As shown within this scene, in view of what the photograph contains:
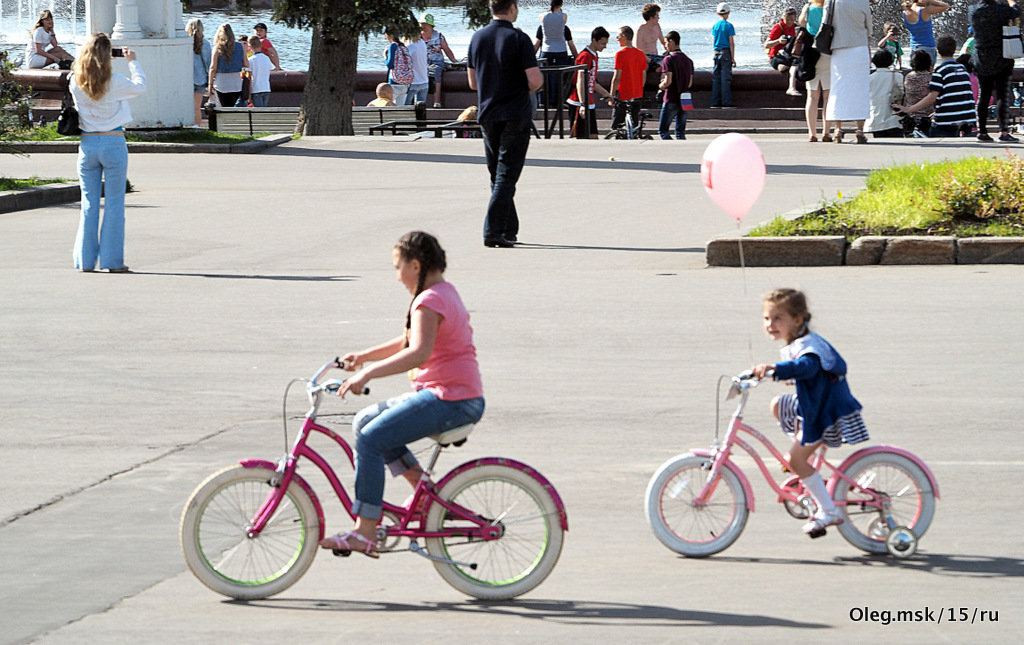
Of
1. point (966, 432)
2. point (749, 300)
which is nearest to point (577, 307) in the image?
point (749, 300)

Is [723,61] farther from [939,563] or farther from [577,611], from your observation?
[577,611]

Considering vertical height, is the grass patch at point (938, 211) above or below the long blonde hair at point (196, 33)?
below

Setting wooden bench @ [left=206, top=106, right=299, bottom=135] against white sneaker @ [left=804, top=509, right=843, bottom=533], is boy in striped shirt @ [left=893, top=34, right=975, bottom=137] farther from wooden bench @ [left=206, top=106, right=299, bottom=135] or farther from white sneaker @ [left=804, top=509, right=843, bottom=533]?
white sneaker @ [left=804, top=509, right=843, bottom=533]

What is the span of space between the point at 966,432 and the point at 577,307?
12.6ft

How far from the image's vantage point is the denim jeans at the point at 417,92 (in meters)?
28.5

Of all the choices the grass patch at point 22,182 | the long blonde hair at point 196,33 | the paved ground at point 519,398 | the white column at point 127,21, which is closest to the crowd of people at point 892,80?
the paved ground at point 519,398

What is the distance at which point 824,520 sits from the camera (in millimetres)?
5984

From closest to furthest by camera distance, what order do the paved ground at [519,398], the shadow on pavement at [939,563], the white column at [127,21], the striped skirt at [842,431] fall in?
the paved ground at [519,398]
the shadow on pavement at [939,563]
the striped skirt at [842,431]
the white column at [127,21]

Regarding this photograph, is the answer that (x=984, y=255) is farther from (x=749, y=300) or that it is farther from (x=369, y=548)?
(x=369, y=548)

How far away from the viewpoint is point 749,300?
11.2 meters

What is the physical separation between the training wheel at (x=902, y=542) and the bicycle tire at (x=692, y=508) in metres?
0.51

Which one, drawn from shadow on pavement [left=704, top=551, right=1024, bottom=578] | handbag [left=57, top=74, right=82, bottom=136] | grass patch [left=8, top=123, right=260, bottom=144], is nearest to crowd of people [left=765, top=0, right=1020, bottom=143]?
grass patch [left=8, top=123, right=260, bottom=144]

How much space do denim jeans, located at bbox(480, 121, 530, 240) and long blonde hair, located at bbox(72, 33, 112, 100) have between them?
2.93 meters

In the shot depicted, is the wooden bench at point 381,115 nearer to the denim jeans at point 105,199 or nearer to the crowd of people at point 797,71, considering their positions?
the crowd of people at point 797,71
